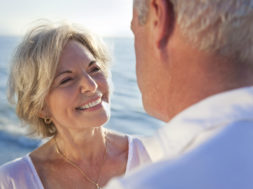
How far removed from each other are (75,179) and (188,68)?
1702 mm

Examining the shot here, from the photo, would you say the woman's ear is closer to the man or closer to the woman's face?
the woman's face

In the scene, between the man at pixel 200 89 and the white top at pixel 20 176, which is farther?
the white top at pixel 20 176

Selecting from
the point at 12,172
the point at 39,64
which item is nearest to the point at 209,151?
the point at 39,64

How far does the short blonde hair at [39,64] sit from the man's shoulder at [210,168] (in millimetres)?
1629

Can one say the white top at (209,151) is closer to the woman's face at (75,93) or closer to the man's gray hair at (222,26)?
the man's gray hair at (222,26)

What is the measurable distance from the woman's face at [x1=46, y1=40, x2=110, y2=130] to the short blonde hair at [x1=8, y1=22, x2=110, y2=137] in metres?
0.06

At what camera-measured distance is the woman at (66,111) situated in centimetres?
215

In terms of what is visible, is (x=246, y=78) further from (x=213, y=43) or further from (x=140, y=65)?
(x=140, y=65)

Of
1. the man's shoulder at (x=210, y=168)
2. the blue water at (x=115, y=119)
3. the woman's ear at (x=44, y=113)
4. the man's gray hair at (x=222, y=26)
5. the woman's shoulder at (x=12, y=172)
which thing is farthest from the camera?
the blue water at (x=115, y=119)

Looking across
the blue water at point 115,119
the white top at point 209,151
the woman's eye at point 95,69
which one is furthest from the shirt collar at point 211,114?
the blue water at point 115,119

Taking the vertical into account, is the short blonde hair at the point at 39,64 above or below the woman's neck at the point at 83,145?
above

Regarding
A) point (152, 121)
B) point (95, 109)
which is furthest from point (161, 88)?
point (152, 121)

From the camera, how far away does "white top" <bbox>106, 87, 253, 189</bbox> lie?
601 millimetres

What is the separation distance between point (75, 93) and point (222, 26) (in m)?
1.56
